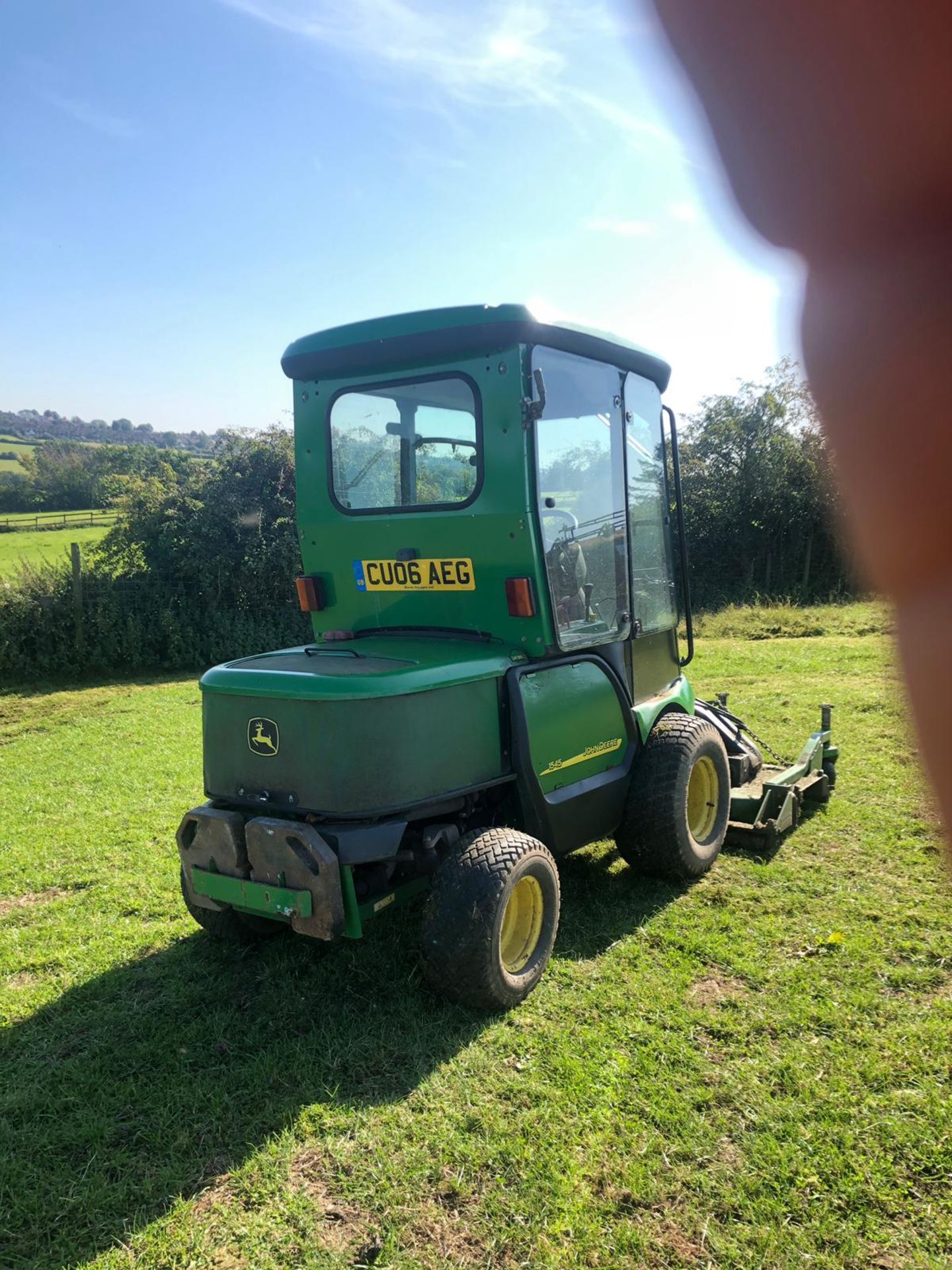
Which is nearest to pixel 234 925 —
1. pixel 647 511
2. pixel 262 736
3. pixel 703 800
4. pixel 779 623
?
pixel 262 736

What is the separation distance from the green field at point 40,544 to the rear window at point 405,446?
934 cm

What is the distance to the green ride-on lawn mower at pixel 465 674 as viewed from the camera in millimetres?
3484

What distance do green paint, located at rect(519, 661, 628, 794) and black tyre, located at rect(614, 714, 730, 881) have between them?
0.18 m

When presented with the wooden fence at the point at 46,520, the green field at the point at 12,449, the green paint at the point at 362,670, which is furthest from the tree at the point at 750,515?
the green field at the point at 12,449

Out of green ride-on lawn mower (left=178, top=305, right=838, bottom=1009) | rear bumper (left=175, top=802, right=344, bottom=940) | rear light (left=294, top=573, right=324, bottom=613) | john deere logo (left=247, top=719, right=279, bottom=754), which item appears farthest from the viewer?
rear light (left=294, top=573, right=324, bottom=613)

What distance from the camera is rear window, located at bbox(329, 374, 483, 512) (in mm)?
4184

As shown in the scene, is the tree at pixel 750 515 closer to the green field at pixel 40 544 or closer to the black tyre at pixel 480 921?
the green field at pixel 40 544

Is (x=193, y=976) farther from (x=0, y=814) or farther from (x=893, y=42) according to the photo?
(x=893, y=42)

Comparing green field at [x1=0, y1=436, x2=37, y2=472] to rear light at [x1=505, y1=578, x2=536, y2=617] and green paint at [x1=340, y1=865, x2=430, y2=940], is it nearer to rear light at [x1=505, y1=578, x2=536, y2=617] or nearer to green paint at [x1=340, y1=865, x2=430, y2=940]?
rear light at [x1=505, y1=578, x2=536, y2=617]

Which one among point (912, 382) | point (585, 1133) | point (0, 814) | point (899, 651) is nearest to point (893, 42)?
point (912, 382)

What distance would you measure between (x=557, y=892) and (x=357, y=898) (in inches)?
34.4

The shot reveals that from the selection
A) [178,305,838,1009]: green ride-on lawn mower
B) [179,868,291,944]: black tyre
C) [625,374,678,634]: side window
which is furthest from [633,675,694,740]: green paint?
[179,868,291,944]: black tyre

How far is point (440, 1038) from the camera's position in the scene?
3.41 meters

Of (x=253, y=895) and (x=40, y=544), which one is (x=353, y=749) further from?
(x=40, y=544)
